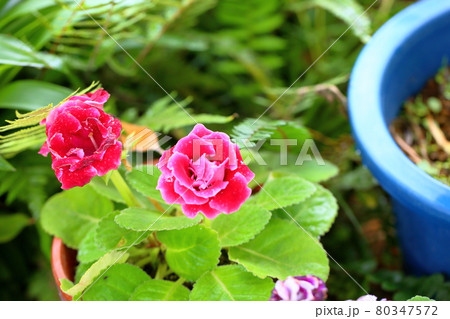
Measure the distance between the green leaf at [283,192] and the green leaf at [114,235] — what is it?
0.52 ft

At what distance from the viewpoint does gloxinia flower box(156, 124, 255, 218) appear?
49cm

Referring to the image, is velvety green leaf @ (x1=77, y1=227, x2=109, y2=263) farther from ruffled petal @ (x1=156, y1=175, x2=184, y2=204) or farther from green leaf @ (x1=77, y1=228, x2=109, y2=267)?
ruffled petal @ (x1=156, y1=175, x2=184, y2=204)

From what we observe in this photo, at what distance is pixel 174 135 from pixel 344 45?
0.39 meters

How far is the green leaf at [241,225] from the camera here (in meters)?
0.60

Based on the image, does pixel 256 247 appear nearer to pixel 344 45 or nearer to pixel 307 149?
pixel 307 149

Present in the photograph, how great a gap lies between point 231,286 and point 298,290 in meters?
0.09

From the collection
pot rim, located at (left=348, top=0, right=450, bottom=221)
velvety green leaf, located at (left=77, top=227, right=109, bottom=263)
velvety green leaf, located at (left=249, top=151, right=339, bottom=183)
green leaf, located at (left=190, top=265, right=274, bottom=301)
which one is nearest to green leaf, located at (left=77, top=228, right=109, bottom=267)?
velvety green leaf, located at (left=77, top=227, right=109, bottom=263)

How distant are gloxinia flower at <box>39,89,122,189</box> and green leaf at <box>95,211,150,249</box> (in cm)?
11

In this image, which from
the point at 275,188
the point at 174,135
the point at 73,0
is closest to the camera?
the point at 275,188

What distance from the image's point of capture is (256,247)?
638 mm

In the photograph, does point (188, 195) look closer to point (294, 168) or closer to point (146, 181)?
point (146, 181)

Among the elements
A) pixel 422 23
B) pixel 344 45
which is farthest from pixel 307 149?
pixel 344 45

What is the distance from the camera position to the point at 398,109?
2.62 ft

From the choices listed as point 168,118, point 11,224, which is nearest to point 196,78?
point 168,118
